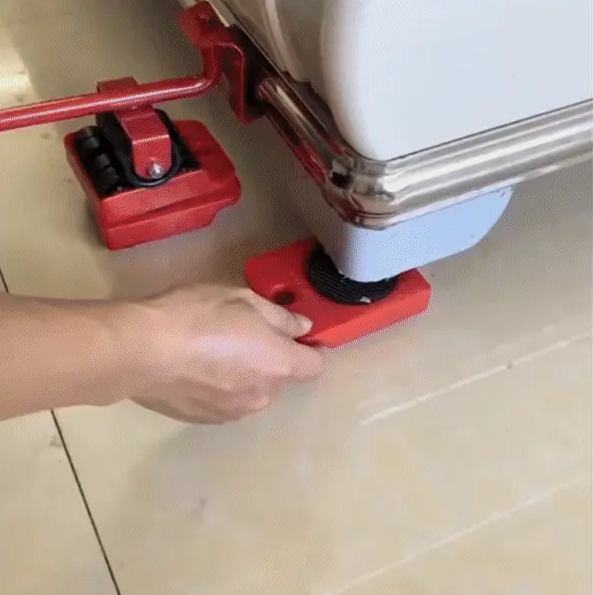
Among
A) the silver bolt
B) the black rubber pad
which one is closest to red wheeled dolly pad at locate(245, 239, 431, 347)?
the black rubber pad

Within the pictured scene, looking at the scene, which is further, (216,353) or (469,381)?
(469,381)

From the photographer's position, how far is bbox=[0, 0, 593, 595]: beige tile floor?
2.04ft

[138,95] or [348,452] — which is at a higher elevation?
[138,95]

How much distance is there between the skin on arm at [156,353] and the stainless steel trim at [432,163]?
117 millimetres

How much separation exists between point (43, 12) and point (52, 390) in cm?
81

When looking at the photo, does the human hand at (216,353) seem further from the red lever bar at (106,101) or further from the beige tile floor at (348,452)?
the red lever bar at (106,101)

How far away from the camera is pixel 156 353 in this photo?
543mm

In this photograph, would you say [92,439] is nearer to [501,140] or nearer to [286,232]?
[286,232]

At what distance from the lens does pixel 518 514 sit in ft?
2.16

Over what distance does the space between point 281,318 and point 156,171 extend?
0.22 m

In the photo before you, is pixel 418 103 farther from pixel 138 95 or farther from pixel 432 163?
pixel 138 95

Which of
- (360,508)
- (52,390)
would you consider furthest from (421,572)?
(52,390)

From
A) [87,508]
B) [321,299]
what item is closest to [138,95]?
[321,299]

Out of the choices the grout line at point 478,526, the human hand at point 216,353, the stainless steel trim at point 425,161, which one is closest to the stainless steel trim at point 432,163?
the stainless steel trim at point 425,161
